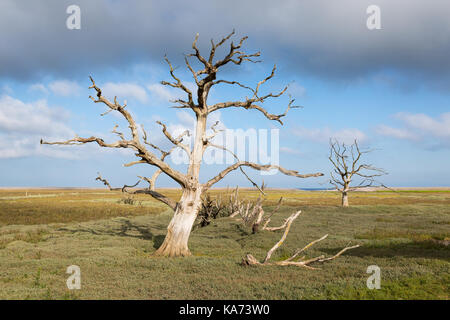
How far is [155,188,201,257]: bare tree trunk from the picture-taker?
14.2 meters

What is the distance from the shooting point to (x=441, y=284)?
938 centimetres

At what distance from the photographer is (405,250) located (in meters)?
15.1

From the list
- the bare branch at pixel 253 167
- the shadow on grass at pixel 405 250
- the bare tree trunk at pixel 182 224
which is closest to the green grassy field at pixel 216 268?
the shadow on grass at pixel 405 250

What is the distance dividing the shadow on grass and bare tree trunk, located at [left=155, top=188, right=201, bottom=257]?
6.79 m

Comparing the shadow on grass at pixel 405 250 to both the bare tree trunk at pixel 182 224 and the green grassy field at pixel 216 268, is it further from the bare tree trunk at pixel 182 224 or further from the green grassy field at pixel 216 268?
the bare tree trunk at pixel 182 224

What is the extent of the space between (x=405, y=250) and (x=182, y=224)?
1032 centimetres

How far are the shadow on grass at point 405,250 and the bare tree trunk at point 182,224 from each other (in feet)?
22.3

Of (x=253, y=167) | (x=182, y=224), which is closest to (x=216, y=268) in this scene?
(x=182, y=224)

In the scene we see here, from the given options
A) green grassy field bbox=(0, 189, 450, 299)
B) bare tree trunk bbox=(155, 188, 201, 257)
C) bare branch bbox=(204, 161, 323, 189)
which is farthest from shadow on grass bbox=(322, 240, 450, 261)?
bare tree trunk bbox=(155, 188, 201, 257)

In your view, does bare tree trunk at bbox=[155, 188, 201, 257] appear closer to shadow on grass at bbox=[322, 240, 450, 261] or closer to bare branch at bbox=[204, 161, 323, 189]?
bare branch at bbox=[204, 161, 323, 189]

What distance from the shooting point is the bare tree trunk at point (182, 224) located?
14203mm

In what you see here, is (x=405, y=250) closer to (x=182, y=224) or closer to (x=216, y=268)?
(x=216, y=268)
